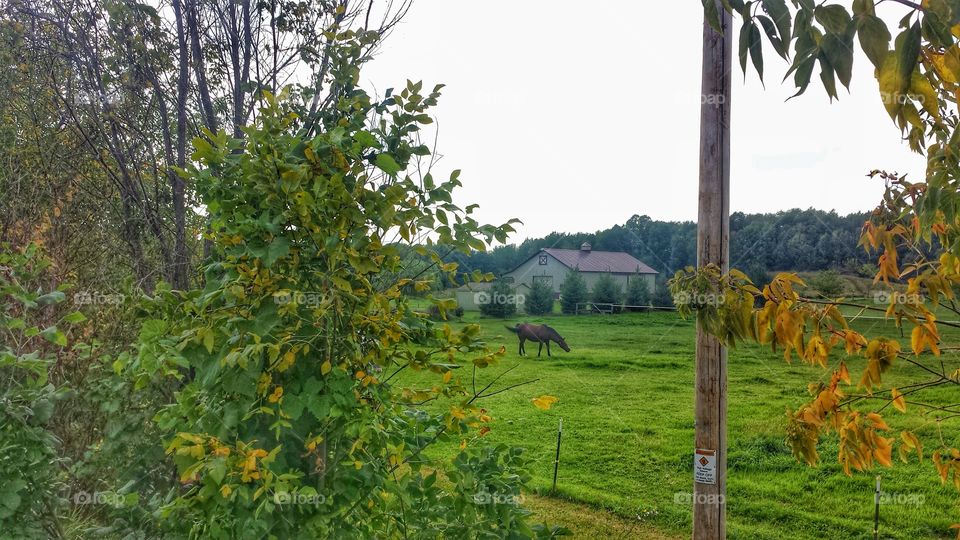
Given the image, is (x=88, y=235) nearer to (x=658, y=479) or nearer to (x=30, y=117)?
(x=30, y=117)

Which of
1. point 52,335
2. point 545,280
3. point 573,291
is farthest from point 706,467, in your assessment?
point 52,335

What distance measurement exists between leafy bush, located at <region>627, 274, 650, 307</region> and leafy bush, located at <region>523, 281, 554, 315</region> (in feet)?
1.57

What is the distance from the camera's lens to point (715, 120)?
2053 mm

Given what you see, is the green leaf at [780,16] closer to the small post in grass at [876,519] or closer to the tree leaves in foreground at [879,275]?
the tree leaves in foreground at [879,275]

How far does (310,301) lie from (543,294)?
223 cm

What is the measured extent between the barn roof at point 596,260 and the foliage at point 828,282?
852mm

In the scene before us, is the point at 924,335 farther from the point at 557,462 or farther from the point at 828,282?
the point at 557,462

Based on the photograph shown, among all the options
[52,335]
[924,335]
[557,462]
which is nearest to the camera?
[924,335]

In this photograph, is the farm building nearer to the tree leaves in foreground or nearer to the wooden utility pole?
the wooden utility pole

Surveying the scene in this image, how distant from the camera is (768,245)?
2.76 metres

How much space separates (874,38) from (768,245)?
2496mm

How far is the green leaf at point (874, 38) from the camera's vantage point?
502 millimetres

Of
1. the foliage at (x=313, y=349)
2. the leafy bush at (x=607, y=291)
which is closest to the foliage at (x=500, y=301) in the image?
the leafy bush at (x=607, y=291)

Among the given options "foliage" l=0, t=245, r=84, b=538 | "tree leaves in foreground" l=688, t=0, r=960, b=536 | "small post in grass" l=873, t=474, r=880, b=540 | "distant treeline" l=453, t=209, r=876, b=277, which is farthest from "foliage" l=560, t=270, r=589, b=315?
"foliage" l=0, t=245, r=84, b=538
